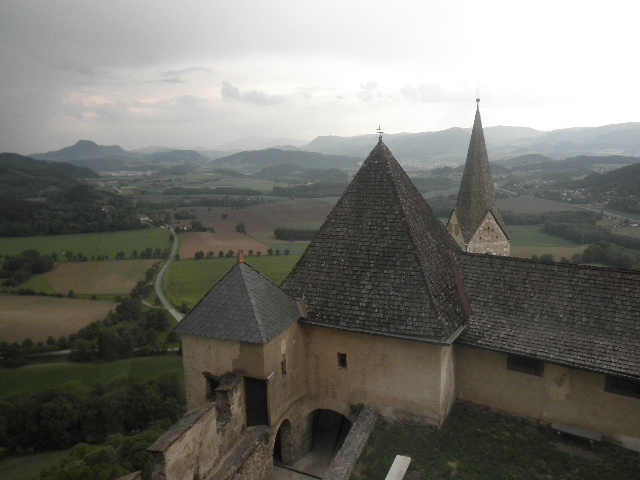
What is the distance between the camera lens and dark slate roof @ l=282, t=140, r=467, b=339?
10547 millimetres

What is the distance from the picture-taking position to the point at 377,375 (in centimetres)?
1097

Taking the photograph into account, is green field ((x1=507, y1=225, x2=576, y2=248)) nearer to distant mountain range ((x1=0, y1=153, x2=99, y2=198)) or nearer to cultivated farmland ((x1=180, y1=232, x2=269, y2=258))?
cultivated farmland ((x1=180, y1=232, x2=269, y2=258))

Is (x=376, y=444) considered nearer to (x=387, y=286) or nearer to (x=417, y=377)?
(x=417, y=377)

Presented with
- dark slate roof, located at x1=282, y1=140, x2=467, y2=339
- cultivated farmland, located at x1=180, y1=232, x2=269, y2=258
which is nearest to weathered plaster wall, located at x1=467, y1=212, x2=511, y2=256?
dark slate roof, located at x1=282, y1=140, x2=467, y2=339

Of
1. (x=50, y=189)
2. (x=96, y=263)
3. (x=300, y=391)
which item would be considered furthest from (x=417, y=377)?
(x=50, y=189)

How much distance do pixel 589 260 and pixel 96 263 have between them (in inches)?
2047

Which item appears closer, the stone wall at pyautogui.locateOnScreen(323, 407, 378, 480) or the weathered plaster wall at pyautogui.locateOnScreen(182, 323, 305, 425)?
the stone wall at pyautogui.locateOnScreen(323, 407, 378, 480)

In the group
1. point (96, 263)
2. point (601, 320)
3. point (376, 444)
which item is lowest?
point (96, 263)

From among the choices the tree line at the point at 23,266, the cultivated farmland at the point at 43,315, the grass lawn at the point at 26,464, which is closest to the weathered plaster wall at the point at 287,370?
→ the grass lawn at the point at 26,464

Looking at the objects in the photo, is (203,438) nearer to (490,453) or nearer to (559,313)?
(490,453)

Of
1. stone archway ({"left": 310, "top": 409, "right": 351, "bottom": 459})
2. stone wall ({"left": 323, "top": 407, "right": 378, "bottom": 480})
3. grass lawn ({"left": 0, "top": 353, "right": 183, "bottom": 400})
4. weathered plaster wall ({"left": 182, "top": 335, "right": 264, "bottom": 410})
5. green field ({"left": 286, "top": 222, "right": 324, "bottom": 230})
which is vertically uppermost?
weathered plaster wall ({"left": 182, "top": 335, "right": 264, "bottom": 410})

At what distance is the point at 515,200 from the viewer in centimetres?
7638

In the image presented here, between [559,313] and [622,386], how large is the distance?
77.9 inches

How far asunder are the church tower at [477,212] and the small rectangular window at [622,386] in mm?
10202
